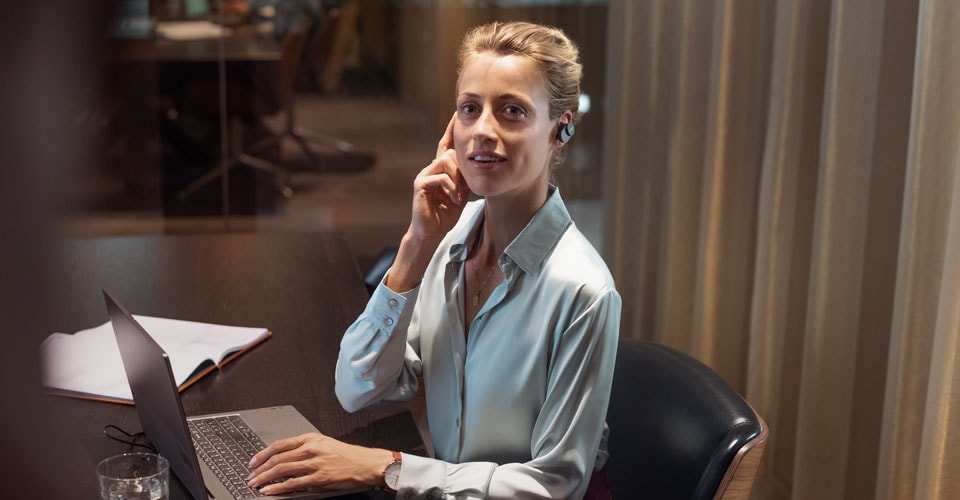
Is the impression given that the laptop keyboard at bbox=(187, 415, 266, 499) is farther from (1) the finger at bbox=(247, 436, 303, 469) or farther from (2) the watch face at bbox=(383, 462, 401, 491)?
(2) the watch face at bbox=(383, 462, 401, 491)

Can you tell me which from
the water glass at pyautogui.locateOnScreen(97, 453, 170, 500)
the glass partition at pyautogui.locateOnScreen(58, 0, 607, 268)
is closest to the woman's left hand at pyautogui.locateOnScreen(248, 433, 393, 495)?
the water glass at pyautogui.locateOnScreen(97, 453, 170, 500)

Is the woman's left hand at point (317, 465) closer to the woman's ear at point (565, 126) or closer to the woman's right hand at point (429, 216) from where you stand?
the woman's right hand at point (429, 216)

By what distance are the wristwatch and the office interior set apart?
62 cm

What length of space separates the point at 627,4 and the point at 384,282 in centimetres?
224

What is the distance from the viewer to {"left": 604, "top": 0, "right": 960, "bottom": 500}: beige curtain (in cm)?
190

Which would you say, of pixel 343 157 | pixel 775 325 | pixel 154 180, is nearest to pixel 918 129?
pixel 775 325

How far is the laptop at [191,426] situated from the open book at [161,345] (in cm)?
20

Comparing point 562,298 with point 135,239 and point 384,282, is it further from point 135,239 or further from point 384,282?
point 135,239

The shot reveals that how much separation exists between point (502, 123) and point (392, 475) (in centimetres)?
49

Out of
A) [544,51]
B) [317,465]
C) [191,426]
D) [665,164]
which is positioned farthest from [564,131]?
[665,164]

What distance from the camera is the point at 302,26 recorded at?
4.20 metres

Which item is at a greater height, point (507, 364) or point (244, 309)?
point (507, 364)

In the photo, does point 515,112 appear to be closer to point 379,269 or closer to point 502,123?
point 502,123

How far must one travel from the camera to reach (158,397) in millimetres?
1180
